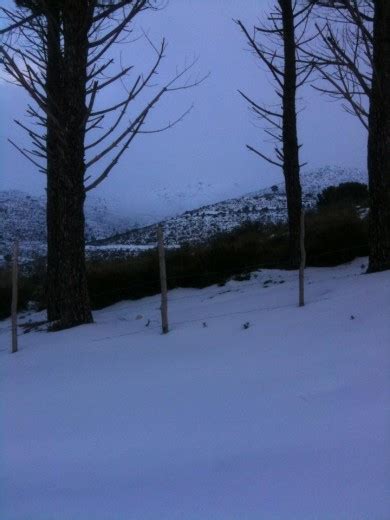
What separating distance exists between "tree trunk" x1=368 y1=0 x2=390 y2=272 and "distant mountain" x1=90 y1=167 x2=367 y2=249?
8.69 meters

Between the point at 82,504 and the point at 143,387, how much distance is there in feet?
7.35

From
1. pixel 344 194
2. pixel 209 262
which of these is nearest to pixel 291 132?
pixel 209 262

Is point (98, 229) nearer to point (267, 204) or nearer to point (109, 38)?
point (267, 204)

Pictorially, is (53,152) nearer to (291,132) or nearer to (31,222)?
(291,132)

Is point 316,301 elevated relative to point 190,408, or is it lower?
elevated

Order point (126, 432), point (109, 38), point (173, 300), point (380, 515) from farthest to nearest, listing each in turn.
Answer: point (173, 300) < point (109, 38) < point (126, 432) < point (380, 515)

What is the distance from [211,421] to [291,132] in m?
10.6

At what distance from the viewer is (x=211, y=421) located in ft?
16.5

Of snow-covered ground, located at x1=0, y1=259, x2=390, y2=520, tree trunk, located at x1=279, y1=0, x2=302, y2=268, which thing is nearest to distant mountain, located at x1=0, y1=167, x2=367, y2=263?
tree trunk, located at x1=279, y1=0, x2=302, y2=268

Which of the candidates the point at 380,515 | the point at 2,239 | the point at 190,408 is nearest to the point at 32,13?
the point at 190,408

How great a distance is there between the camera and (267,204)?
40.0 m

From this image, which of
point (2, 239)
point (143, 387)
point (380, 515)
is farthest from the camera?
point (2, 239)

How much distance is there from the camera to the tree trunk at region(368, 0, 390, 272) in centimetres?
1084

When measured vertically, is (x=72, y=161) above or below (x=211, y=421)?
above
